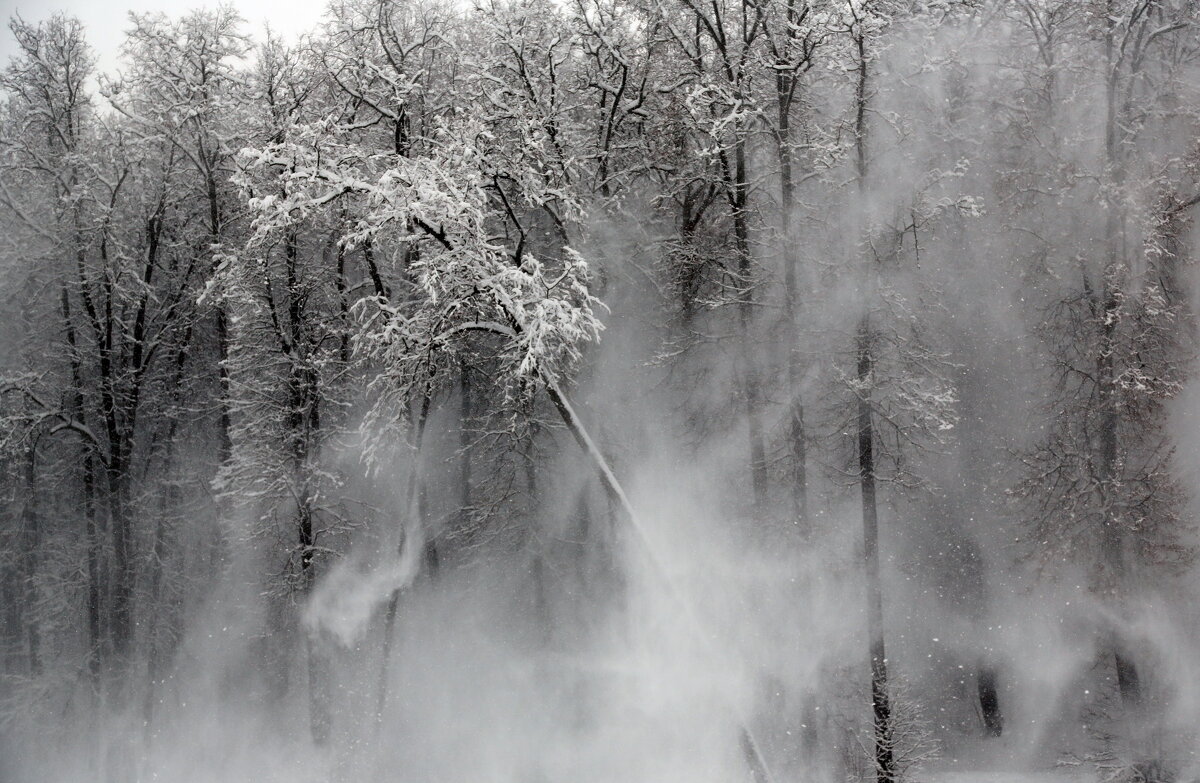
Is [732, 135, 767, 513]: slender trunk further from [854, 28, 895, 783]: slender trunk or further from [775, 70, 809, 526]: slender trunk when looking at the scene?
[854, 28, 895, 783]: slender trunk

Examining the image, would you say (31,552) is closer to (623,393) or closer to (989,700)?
(623,393)

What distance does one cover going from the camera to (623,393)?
51.8 feet

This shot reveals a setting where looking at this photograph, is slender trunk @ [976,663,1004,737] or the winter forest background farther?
slender trunk @ [976,663,1004,737]

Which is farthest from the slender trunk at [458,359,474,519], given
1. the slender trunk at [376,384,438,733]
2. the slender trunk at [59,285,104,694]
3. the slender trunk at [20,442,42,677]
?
the slender trunk at [20,442,42,677]

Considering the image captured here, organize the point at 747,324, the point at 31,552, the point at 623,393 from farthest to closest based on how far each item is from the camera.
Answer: the point at 31,552 < the point at 623,393 < the point at 747,324

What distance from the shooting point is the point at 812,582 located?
13.8 m

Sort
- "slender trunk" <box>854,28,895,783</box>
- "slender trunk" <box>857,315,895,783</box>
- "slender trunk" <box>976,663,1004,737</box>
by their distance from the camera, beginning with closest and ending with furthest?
"slender trunk" <box>857,315,895,783</box>
"slender trunk" <box>854,28,895,783</box>
"slender trunk" <box>976,663,1004,737</box>

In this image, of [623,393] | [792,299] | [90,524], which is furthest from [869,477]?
[90,524]

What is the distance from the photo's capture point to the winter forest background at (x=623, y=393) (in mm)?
12453

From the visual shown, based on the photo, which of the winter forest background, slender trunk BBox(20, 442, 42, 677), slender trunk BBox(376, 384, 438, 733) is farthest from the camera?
slender trunk BBox(20, 442, 42, 677)

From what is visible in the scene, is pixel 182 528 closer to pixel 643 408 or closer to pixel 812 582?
pixel 643 408

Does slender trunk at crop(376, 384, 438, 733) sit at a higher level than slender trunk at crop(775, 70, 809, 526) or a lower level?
lower

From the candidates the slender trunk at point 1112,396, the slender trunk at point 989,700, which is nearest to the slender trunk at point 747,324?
the slender trunk at point 989,700

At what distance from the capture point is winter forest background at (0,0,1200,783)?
1245 centimetres
